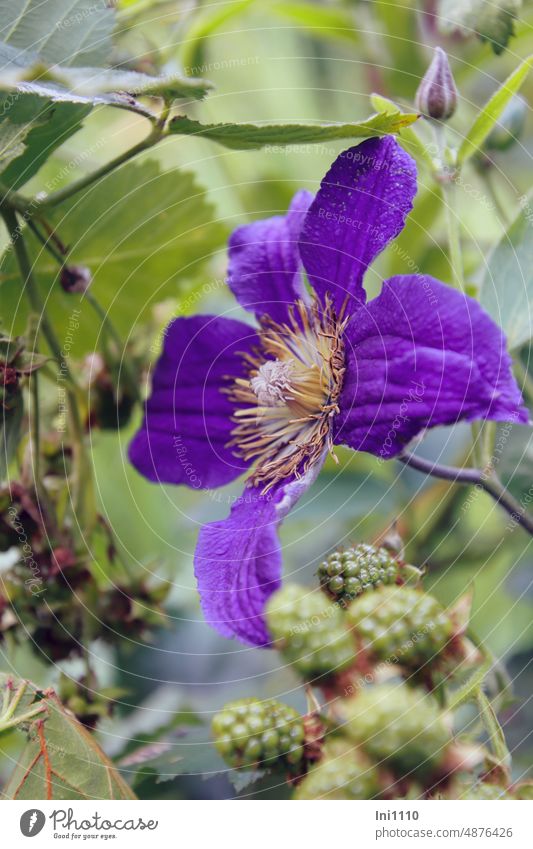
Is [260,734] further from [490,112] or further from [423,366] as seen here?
[490,112]

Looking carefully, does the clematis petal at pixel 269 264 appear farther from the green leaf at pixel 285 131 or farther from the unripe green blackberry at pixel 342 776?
the unripe green blackberry at pixel 342 776

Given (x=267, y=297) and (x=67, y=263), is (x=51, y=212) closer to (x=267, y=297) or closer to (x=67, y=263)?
(x=67, y=263)

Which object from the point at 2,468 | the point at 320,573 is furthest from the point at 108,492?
the point at 320,573

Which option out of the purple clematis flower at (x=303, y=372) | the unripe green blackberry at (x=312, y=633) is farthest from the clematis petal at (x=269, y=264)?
the unripe green blackberry at (x=312, y=633)

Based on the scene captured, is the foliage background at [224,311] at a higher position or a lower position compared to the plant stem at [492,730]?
higher

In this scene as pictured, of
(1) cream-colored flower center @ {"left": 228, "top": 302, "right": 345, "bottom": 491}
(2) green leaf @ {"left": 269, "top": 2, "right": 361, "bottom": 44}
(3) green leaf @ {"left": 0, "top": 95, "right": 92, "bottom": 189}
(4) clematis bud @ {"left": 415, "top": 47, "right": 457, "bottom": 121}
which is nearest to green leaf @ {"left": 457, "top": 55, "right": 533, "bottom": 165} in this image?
(4) clematis bud @ {"left": 415, "top": 47, "right": 457, "bottom": 121}

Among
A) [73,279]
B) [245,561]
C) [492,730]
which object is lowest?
[492,730]

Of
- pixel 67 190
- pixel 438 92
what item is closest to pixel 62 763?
pixel 67 190
